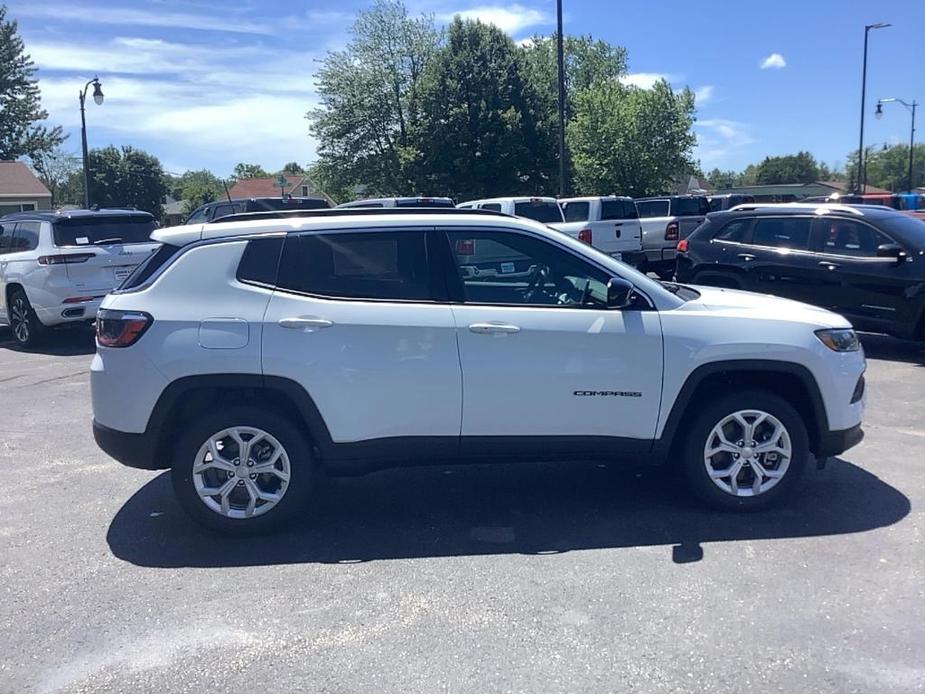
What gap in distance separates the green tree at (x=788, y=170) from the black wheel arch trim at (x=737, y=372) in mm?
107772

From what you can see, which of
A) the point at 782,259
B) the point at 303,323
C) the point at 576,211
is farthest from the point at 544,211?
the point at 303,323

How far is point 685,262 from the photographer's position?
36.3 feet

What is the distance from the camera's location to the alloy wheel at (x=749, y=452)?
4.84 metres

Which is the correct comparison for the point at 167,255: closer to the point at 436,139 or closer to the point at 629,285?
the point at 629,285

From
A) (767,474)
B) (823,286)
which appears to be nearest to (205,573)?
(767,474)

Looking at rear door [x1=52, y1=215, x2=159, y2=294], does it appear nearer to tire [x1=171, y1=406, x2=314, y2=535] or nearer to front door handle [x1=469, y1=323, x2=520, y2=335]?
tire [x1=171, y1=406, x2=314, y2=535]

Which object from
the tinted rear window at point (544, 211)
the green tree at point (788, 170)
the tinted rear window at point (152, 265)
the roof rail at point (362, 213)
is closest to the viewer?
the tinted rear window at point (152, 265)

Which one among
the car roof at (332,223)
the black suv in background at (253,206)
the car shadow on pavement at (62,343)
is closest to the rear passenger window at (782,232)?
the car roof at (332,223)

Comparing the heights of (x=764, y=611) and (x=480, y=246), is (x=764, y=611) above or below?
below

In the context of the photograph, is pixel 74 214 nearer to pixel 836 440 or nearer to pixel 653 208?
pixel 836 440

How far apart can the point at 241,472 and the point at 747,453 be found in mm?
2933

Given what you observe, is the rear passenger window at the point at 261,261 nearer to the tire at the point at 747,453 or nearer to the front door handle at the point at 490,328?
the front door handle at the point at 490,328

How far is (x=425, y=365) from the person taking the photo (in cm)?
462

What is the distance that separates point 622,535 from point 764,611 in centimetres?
101
